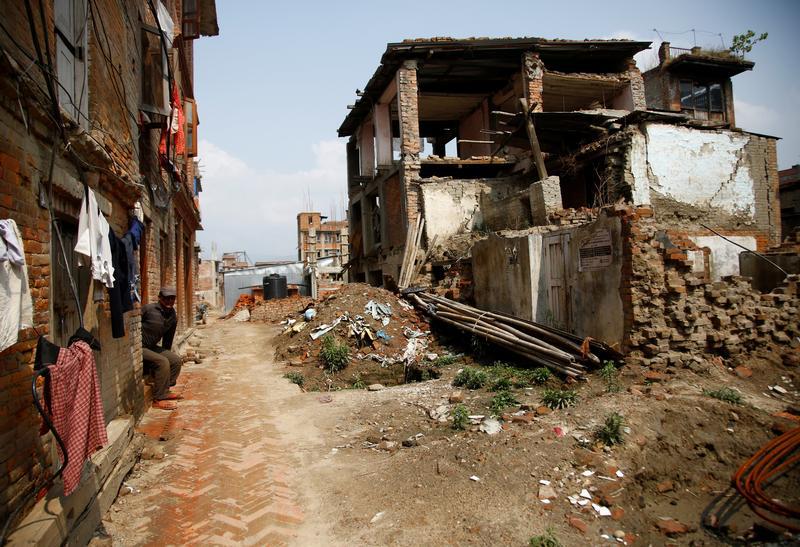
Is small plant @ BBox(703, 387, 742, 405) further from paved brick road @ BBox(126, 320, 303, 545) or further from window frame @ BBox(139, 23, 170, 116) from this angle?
window frame @ BBox(139, 23, 170, 116)

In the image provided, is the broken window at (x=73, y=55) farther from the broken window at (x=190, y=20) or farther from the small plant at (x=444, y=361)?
the broken window at (x=190, y=20)

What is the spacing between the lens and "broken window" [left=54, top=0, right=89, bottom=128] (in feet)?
14.6

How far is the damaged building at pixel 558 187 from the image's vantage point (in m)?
7.29

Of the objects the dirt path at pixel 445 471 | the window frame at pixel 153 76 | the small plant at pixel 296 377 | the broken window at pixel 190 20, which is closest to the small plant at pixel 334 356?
the small plant at pixel 296 377

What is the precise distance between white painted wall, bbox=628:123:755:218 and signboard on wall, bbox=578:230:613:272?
5.68 m

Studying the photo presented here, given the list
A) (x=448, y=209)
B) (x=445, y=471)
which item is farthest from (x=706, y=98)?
(x=445, y=471)

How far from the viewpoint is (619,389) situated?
20.2 ft

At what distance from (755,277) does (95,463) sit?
11559mm

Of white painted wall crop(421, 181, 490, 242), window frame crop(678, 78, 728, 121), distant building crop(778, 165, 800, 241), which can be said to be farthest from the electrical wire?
distant building crop(778, 165, 800, 241)

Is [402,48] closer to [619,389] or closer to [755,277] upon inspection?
[755,277]

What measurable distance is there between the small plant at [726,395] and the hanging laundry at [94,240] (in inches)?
272

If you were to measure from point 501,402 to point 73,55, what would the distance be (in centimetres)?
638

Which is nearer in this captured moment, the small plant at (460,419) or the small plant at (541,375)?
the small plant at (460,419)

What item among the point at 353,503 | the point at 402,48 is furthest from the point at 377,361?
the point at 402,48
